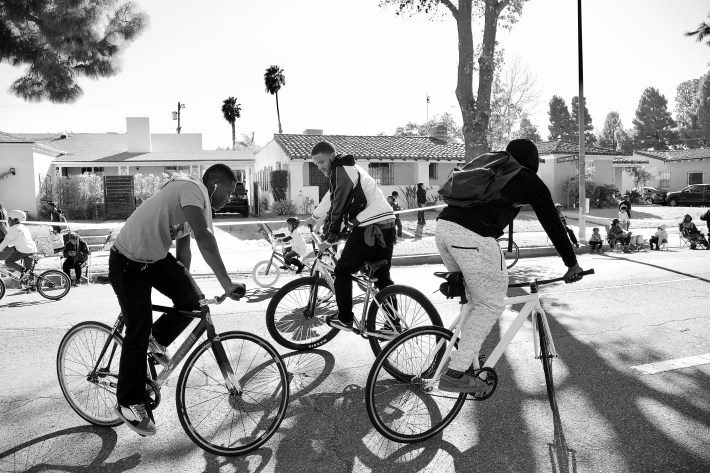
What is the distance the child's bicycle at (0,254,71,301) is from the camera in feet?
30.8

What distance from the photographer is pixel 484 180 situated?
141 inches

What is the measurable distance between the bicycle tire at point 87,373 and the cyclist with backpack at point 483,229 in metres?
2.28

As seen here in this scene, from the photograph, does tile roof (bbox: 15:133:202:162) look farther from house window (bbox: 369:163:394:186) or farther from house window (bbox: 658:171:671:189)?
house window (bbox: 658:171:671:189)

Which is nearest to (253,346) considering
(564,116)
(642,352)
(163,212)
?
(163,212)

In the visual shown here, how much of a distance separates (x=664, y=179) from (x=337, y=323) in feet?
185

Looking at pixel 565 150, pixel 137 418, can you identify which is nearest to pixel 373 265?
pixel 137 418

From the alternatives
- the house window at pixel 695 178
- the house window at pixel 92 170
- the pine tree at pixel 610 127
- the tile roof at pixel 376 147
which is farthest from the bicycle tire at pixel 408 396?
the pine tree at pixel 610 127

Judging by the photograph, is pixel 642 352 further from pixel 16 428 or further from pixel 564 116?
pixel 564 116

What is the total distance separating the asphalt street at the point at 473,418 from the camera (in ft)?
11.3

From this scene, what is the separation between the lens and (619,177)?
4241 centimetres

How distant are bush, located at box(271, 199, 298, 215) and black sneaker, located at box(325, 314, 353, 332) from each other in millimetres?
23335

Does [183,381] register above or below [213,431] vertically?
above

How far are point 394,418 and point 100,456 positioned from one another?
185 centimetres

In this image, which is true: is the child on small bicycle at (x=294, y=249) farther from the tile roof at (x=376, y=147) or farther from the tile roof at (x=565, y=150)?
the tile roof at (x=565, y=150)
